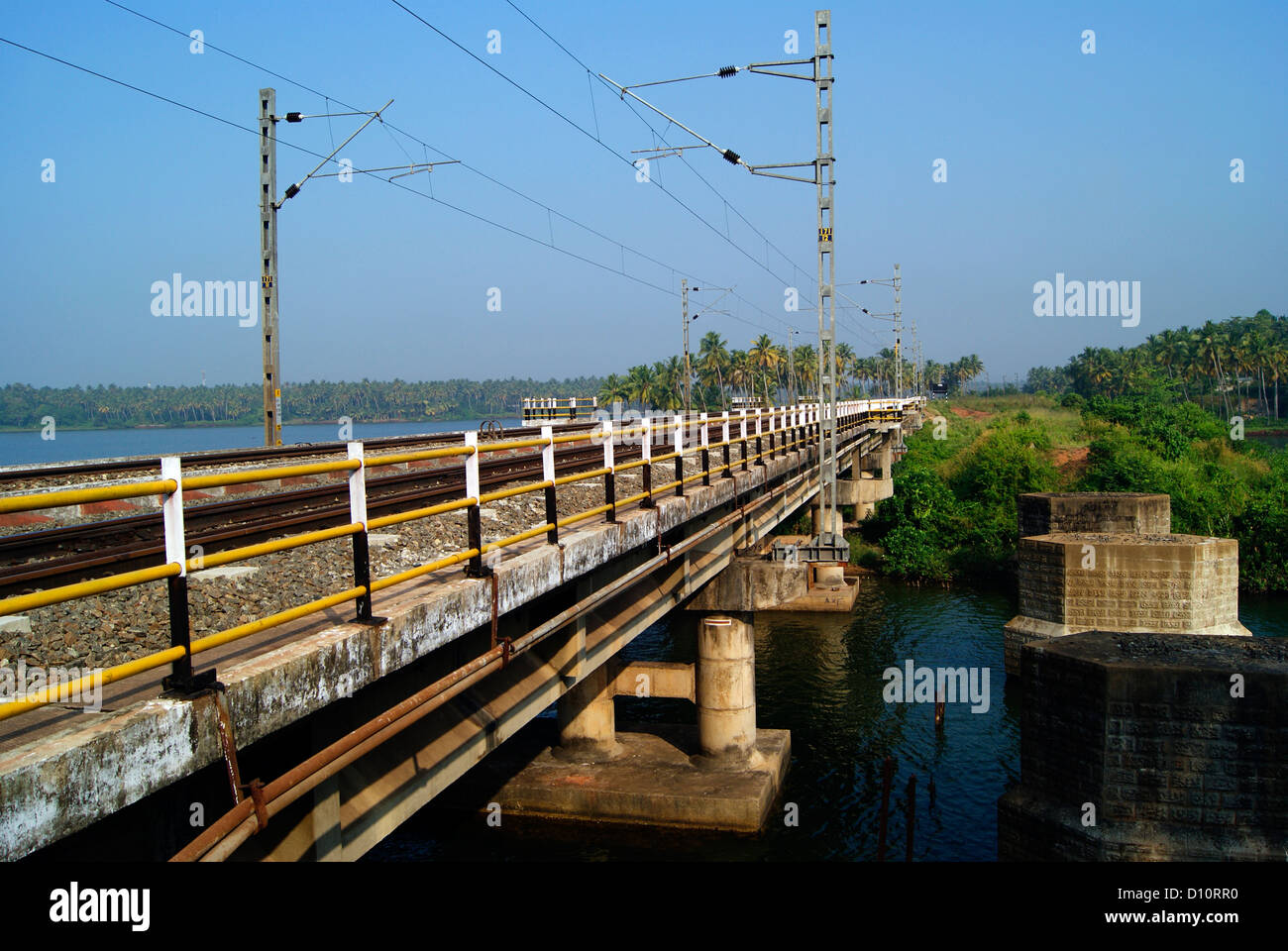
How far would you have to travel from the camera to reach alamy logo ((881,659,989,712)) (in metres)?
25.1

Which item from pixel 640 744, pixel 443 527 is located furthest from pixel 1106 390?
pixel 443 527

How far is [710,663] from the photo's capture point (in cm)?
1822

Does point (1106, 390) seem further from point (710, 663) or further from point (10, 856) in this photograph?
point (10, 856)

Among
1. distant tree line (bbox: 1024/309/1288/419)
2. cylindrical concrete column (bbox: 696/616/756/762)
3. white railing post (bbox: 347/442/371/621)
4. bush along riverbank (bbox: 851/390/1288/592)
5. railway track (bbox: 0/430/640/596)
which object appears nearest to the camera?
white railing post (bbox: 347/442/371/621)

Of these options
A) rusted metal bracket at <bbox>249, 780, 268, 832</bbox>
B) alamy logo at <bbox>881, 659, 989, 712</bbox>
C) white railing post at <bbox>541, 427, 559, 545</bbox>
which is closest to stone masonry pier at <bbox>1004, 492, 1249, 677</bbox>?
alamy logo at <bbox>881, 659, 989, 712</bbox>

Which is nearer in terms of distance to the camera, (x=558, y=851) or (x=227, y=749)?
(x=227, y=749)

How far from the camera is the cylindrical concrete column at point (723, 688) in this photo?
714 inches

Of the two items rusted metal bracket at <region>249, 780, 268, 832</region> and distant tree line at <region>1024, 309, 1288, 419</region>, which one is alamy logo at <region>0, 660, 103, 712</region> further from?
distant tree line at <region>1024, 309, 1288, 419</region>

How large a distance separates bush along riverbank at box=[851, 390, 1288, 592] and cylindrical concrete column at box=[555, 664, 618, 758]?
86.3ft

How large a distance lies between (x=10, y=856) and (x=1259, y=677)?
1455 centimetres

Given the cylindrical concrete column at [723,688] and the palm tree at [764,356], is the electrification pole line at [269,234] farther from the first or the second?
the palm tree at [764,356]
